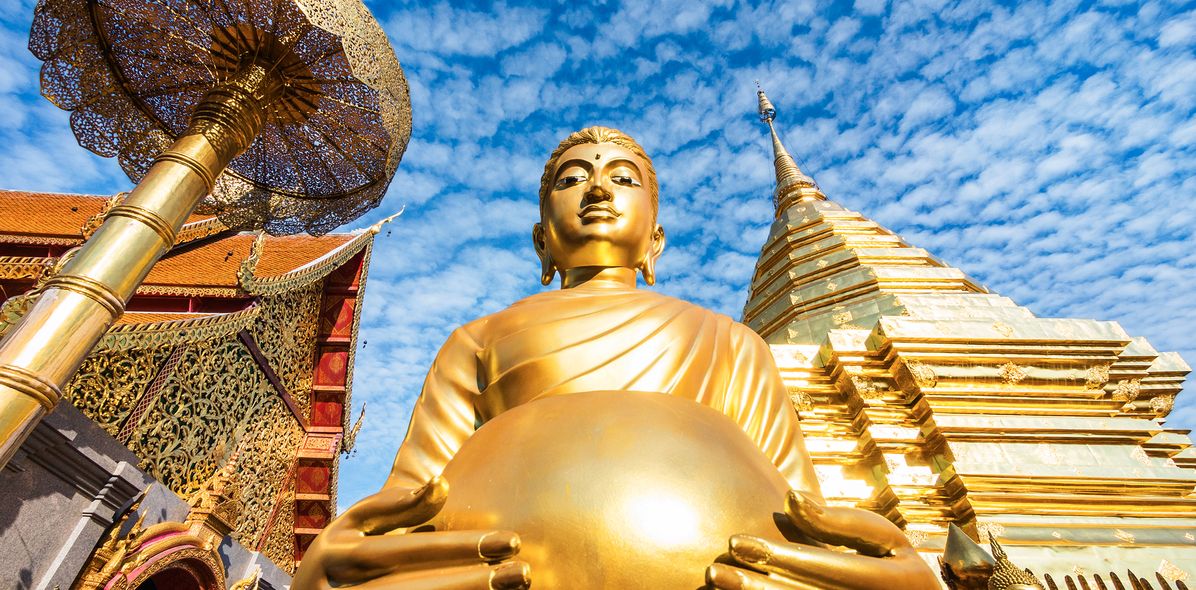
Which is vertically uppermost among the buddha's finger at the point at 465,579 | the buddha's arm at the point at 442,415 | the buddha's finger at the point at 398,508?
the buddha's arm at the point at 442,415

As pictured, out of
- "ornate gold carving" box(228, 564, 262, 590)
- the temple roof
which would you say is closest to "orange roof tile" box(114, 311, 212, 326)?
the temple roof

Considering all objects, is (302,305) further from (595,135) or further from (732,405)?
(732,405)

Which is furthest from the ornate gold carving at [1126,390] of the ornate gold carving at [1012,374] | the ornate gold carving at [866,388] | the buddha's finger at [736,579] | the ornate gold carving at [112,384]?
the ornate gold carving at [112,384]

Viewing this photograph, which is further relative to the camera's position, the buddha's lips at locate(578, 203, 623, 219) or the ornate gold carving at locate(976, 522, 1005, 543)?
the ornate gold carving at locate(976, 522, 1005, 543)

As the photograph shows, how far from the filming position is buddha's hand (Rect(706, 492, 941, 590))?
1.01m

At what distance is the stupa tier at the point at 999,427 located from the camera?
3551mm

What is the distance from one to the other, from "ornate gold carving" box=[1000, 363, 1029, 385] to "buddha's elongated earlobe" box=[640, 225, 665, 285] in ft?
10.8

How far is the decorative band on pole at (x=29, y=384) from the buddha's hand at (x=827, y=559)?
99.6 inches

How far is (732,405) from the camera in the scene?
1785mm

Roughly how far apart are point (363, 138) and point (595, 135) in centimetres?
242

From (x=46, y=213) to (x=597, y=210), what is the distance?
7097 millimetres

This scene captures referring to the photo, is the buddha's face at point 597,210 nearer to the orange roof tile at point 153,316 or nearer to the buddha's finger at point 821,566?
the buddha's finger at point 821,566

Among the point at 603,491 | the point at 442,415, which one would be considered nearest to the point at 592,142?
the point at 442,415

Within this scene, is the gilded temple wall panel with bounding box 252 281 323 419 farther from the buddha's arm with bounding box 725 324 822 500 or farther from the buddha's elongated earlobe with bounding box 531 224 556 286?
the buddha's arm with bounding box 725 324 822 500
